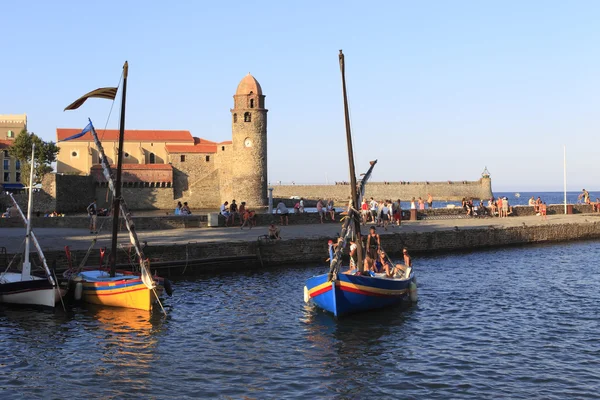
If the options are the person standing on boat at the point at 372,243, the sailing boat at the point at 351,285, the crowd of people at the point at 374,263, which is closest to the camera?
the sailing boat at the point at 351,285

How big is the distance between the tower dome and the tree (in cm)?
2659

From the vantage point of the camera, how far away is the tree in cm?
8369

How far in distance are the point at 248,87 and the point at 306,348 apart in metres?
→ 63.2

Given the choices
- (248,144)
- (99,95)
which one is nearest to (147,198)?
(248,144)

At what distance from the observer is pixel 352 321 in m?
18.3

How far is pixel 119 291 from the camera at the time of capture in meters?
19.5

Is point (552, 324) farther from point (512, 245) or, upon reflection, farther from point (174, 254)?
point (512, 245)

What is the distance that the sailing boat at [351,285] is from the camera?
714 inches

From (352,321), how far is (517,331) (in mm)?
4294

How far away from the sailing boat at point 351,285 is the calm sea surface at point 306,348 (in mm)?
403

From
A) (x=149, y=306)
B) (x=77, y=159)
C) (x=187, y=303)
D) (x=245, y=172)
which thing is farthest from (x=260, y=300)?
(x=77, y=159)

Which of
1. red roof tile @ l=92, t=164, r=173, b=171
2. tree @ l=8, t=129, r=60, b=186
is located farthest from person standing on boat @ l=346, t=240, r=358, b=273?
red roof tile @ l=92, t=164, r=173, b=171

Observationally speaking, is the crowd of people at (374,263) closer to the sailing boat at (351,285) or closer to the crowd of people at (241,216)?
the sailing boat at (351,285)

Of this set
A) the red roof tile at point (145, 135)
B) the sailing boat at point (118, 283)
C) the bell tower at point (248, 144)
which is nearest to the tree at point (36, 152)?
the red roof tile at point (145, 135)
